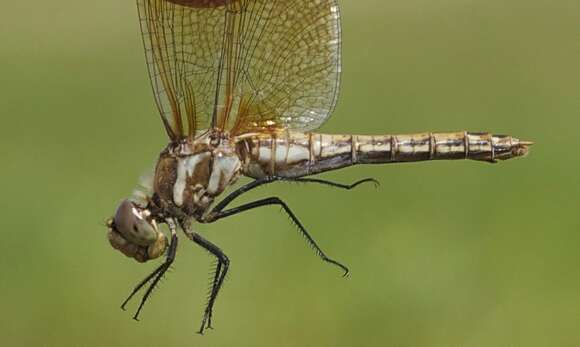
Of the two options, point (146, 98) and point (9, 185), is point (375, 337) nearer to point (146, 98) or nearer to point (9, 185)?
point (9, 185)

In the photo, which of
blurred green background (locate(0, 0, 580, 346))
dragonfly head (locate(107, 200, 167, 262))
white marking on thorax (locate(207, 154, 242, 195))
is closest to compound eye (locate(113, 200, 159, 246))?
dragonfly head (locate(107, 200, 167, 262))

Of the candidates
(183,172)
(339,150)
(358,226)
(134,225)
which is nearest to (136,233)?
(134,225)

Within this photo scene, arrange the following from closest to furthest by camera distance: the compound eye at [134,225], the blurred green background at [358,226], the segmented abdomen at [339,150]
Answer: the compound eye at [134,225]
the segmented abdomen at [339,150]
the blurred green background at [358,226]

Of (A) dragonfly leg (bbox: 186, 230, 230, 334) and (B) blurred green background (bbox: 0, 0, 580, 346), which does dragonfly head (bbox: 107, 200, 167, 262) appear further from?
(B) blurred green background (bbox: 0, 0, 580, 346)

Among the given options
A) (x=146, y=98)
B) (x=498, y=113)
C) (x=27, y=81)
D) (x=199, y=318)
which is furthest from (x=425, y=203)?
(x=27, y=81)

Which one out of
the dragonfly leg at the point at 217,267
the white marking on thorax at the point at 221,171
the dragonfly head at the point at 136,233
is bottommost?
the dragonfly leg at the point at 217,267

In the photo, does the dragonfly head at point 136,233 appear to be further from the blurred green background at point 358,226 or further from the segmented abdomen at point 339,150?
the blurred green background at point 358,226

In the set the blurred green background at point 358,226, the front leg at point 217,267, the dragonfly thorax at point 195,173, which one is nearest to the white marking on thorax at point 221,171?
the dragonfly thorax at point 195,173
